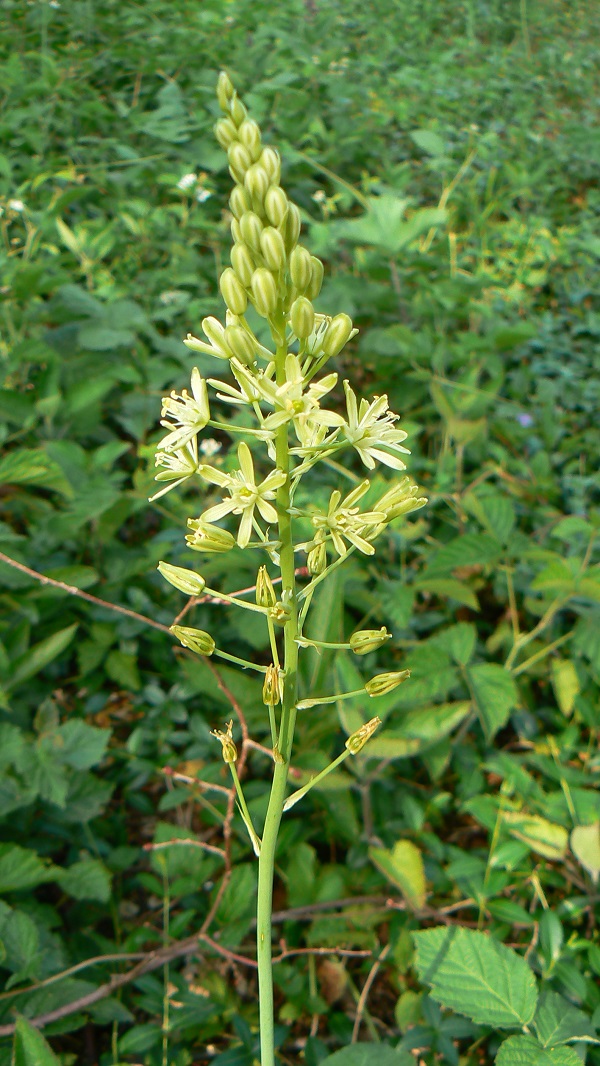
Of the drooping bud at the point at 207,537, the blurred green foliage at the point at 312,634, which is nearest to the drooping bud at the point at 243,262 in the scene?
the drooping bud at the point at 207,537

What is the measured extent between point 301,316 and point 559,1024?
4.79 ft

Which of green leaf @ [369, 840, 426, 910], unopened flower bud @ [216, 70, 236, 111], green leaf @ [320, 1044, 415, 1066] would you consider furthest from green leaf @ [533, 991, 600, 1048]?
unopened flower bud @ [216, 70, 236, 111]

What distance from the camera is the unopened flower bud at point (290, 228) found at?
1334 mm

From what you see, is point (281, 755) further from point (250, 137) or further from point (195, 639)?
point (250, 137)

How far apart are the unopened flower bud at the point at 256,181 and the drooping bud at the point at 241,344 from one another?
0.71 feet

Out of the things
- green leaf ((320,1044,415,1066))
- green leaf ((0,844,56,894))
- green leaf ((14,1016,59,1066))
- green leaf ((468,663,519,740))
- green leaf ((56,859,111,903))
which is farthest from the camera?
green leaf ((468,663,519,740))

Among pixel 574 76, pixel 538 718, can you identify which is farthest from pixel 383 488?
pixel 574 76

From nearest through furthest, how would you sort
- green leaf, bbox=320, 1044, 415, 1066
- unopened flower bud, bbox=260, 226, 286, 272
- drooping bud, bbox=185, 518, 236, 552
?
unopened flower bud, bbox=260, 226, 286, 272, drooping bud, bbox=185, 518, 236, 552, green leaf, bbox=320, 1044, 415, 1066

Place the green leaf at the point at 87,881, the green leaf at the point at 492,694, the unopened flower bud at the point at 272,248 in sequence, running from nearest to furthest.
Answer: the unopened flower bud at the point at 272,248
the green leaf at the point at 87,881
the green leaf at the point at 492,694

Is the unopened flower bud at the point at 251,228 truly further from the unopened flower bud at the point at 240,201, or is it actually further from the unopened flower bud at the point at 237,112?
the unopened flower bud at the point at 237,112

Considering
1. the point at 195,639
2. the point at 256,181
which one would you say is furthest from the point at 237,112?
the point at 195,639

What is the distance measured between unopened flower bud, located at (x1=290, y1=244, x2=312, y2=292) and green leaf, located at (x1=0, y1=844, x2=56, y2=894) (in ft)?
4.99

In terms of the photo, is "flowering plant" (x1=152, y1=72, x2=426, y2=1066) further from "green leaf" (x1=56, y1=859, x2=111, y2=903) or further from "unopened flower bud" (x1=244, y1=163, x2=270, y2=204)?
"green leaf" (x1=56, y1=859, x2=111, y2=903)

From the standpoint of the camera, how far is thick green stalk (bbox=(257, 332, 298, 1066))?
135 centimetres
